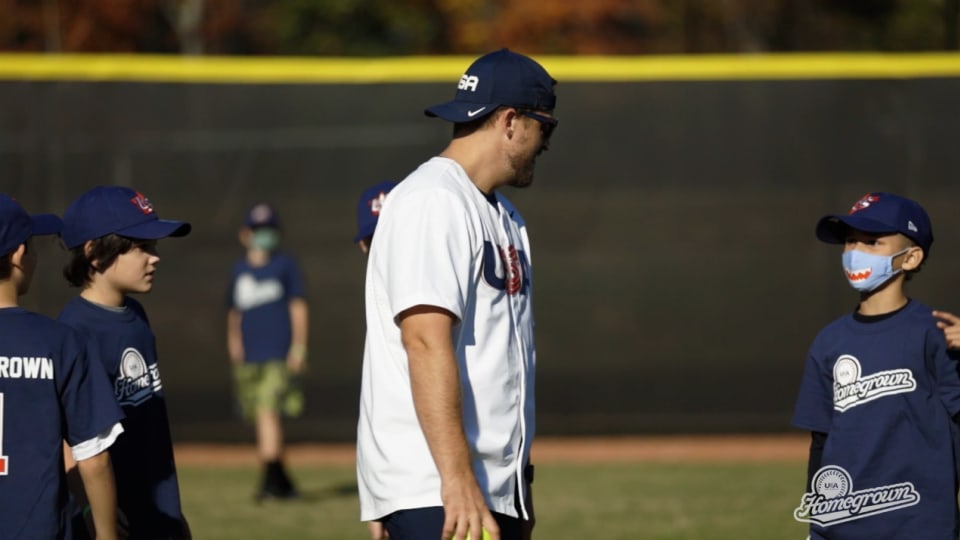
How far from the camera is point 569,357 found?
39.3ft

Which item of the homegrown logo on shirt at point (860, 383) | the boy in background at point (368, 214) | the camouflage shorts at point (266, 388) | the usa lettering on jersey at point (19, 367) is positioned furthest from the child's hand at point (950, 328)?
the camouflage shorts at point (266, 388)

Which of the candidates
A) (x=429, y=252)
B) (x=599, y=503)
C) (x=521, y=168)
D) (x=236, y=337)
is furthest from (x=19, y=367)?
(x=236, y=337)

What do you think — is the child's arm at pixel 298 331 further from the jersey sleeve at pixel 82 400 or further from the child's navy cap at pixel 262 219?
the jersey sleeve at pixel 82 400

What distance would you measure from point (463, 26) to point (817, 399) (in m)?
24.1

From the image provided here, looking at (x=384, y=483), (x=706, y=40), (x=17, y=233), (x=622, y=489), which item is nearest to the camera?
(x=384, y=483)

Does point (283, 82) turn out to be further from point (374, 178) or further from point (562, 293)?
point (562, 293)

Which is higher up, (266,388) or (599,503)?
(266,388)

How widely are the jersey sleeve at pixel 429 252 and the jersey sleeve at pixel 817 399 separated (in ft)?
5.98

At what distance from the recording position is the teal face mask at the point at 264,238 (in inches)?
403

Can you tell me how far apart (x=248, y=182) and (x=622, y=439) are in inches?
152

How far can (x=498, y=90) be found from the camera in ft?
13.1

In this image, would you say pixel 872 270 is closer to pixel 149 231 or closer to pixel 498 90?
pixel 498 90

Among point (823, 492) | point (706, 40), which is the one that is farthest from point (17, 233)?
point (706, 40)

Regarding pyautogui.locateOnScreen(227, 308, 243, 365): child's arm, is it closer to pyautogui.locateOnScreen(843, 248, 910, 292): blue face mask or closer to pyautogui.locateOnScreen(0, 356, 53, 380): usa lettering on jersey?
pyautogui.locateOnScreen(843, 248, 910, 292): blue face mask
